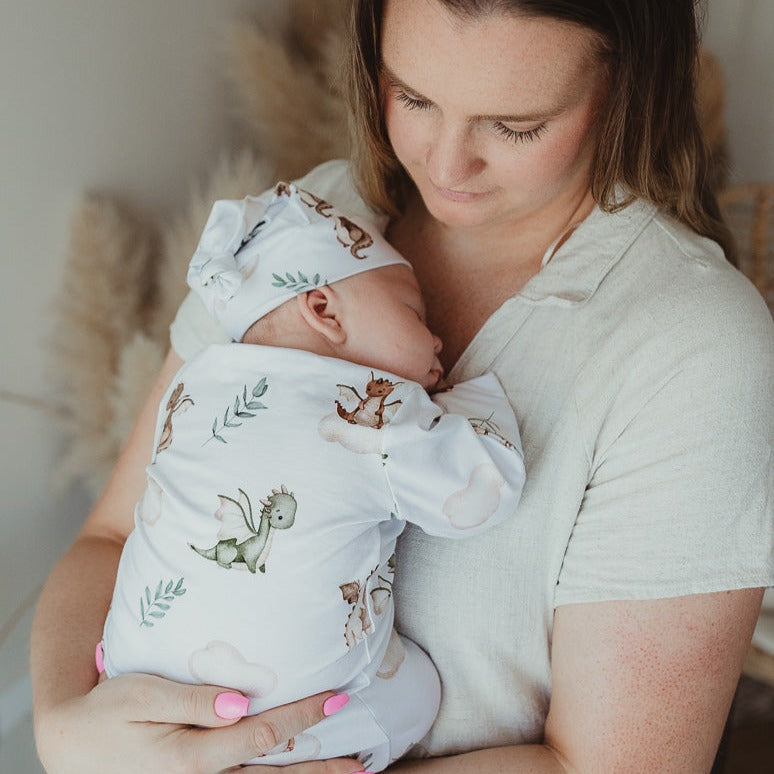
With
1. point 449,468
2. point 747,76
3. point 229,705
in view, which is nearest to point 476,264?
point 449,468

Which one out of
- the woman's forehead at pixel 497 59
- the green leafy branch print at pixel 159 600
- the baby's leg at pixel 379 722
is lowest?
the baby's leg at pixel 379 722

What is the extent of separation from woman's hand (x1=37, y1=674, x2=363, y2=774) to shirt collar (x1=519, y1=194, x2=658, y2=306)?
1.84 ft

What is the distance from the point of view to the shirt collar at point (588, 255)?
1106mm

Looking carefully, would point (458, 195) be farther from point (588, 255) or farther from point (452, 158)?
point (588, 255)

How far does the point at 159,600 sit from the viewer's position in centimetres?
98

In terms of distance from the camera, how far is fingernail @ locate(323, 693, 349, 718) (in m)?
0.99

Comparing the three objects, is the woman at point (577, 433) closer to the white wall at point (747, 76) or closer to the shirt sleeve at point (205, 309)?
the shirt sleeve at point (205, 309)

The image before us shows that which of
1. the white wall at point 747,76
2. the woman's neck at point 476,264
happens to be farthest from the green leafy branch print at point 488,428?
the white wall at point 747,76

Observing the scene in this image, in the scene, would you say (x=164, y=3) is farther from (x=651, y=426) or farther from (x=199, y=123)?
(x=651, y=426)

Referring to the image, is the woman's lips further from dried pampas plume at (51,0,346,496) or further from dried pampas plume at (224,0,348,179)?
dried pampas plume at (224,0,348,179)

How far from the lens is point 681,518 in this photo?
96 cm

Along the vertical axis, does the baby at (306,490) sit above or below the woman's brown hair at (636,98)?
below

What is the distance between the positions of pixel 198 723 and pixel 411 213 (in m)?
0.84

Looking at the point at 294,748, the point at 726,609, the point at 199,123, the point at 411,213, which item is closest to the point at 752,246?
the point at 411,213
